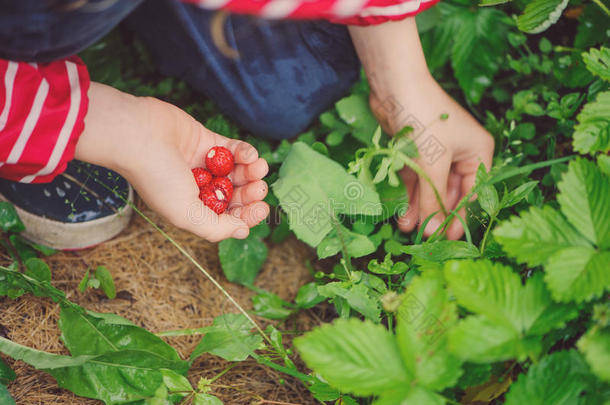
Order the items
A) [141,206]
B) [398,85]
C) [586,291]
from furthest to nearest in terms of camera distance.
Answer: [141,206]
[398,85]
[586,291]

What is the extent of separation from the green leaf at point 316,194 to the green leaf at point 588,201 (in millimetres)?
563

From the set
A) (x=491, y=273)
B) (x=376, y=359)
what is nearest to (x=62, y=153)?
(x=376, y=359)

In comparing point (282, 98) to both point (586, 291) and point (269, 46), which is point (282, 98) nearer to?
point (269, 46)

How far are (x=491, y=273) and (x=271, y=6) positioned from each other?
32.1 inches

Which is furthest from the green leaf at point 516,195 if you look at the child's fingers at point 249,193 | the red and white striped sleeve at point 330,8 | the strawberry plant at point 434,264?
the child's fingers at point 249,193

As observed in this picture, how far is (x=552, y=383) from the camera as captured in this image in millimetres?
925

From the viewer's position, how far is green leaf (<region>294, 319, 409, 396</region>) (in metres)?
0.90

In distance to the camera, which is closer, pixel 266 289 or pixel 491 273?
pixel 491 273

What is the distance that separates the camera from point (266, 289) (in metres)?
1.79

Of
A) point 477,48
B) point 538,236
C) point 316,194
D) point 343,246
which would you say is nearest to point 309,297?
point 343,246

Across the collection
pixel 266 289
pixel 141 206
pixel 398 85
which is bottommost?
pixel 266 289

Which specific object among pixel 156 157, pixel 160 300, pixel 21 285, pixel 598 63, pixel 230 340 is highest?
pixel 598 63

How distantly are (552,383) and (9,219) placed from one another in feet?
5.62

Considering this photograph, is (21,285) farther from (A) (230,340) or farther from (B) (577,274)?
(B) (577,274)
